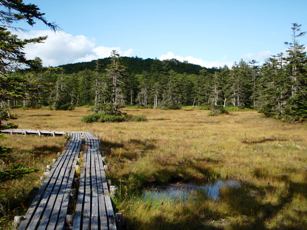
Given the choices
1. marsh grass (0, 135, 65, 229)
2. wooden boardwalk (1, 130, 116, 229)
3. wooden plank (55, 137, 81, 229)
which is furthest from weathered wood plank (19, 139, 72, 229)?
wooden plank (55, 137, 81, 229)

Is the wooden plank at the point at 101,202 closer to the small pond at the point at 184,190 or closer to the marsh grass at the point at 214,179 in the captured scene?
the marsh grass at the point at 214,179

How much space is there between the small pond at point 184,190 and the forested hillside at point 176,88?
18.8 feet

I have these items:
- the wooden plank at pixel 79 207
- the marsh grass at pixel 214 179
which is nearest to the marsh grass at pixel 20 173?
the wooden plank at pixel 79 207

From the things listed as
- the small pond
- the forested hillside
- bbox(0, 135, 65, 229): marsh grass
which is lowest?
the small pond

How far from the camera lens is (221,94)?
101 meters

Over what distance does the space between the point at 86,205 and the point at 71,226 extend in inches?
52.5

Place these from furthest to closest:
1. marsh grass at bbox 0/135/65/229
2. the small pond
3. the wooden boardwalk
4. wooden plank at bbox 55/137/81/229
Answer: the small pond, marsh grass at bbox 0/135/65/229, the wooden boardwalk, wooden plank at bbox 55/137/81/229

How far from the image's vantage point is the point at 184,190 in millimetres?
14836

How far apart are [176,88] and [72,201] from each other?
98624mm

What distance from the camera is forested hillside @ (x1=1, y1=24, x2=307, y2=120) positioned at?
12.8 meters

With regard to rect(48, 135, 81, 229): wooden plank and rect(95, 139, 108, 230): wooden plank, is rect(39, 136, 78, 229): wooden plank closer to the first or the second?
rect(48, 135, 81, 229): wooden plank

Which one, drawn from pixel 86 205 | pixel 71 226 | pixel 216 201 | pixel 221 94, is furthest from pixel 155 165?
pixel 221 94

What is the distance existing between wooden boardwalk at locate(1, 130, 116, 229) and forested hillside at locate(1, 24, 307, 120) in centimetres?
299

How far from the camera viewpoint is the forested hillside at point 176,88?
1284 cm
